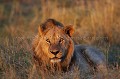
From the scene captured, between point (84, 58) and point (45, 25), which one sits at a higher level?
point (45, 25)

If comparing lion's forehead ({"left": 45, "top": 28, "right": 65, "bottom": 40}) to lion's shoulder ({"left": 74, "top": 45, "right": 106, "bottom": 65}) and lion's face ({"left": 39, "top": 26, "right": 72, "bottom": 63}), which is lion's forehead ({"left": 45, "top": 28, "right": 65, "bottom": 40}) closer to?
lion's face ({"left": 39, "top": 26, "right": 72, "bottom": 63})

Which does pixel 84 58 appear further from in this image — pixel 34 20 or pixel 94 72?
pixel 34 20

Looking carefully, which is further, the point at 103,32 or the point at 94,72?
the point at 103,32

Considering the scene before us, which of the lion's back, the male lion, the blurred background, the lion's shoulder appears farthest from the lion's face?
the lion's shoulder

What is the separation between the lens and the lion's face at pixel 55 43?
7121 mm

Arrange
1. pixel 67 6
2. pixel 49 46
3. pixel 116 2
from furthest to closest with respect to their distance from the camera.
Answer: pixel 67 6
pixel 116 2
pixel 49 46

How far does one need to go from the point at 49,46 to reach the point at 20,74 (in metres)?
A: 0.64

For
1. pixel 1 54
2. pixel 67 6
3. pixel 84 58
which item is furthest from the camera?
pixel 67 6

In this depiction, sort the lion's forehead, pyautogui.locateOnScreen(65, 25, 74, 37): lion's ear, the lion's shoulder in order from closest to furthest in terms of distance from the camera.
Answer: the lion's forehead
pyautogui.locateOnScreen(65, 25, 74, 37): lion's ear
the lion's shoulder

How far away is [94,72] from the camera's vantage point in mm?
7477

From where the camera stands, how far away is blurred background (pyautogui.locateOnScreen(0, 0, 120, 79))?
7699 mm

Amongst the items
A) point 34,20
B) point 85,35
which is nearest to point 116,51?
point 85,35

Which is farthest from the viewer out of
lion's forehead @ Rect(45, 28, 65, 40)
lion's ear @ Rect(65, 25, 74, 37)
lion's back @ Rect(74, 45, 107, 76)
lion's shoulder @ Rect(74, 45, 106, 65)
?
lion's shoulder @ Rect(74, 45, 106, 65)

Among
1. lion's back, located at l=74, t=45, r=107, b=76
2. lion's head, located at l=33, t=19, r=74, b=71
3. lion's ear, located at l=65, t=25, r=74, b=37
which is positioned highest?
lion's ear, located at l=65, t=25, r=74, b=37
